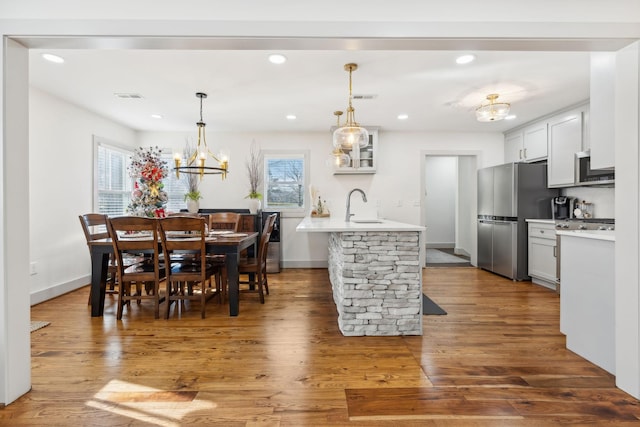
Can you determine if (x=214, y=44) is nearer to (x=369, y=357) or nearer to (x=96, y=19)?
(x=96, y=19)

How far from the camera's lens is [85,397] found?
1.78 m

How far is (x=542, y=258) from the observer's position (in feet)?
14.0

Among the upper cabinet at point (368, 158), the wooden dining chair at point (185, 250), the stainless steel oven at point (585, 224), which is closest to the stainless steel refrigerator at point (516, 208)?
the stainless steel oven at point (585, 224)

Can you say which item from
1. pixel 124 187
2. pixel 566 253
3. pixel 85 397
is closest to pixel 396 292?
pixel 566 253

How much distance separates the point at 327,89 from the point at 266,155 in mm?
2268

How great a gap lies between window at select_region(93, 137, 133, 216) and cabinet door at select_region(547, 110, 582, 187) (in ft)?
20.8

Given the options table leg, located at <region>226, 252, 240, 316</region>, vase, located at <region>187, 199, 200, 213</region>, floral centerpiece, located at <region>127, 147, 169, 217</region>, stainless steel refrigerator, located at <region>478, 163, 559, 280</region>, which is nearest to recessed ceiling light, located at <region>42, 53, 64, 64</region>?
floral centerpiece, located at <region>127, 147, 169, 217</region>

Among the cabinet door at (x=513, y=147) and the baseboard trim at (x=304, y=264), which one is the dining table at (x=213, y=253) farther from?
the cabinet door at (x=513, y=147)

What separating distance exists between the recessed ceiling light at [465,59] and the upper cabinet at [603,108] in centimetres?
87

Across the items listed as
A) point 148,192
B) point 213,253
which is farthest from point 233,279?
point 148,192

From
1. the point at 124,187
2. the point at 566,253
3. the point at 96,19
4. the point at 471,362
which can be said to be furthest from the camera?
the point at 124,187

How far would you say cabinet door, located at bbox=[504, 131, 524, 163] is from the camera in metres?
5.11

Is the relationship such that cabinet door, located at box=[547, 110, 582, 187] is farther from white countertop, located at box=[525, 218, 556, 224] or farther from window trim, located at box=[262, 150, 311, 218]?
window trim, located at box=[262, 150, 311, 218]

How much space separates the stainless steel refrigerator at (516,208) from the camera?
4512mm
